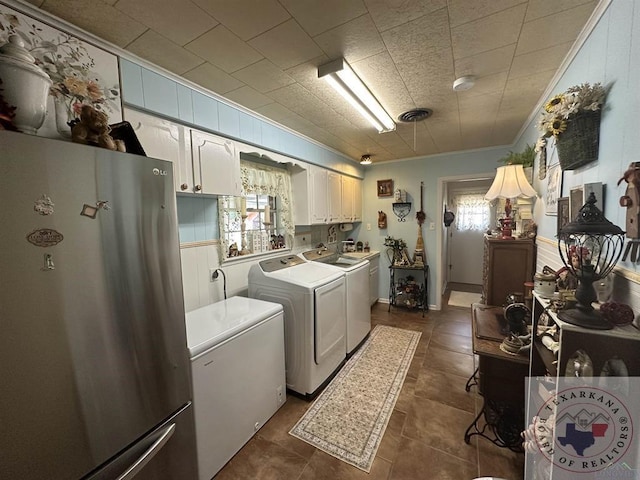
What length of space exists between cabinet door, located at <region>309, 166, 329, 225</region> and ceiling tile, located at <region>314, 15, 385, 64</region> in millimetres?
1730

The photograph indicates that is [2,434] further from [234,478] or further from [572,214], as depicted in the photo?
[572,214]

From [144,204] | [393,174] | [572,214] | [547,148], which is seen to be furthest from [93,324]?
[393,174]

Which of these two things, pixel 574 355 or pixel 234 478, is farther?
pixel 234 478

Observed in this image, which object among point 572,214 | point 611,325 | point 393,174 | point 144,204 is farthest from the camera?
point 393,174

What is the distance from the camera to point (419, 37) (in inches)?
54.5

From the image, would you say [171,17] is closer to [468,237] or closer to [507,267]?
[507,267]

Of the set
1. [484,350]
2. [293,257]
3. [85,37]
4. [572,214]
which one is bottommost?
[484,350]

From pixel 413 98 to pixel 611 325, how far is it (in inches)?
75.6

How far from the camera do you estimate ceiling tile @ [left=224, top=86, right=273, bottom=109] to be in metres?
1.94

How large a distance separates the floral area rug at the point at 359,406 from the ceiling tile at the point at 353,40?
252cm

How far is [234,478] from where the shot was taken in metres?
1.54

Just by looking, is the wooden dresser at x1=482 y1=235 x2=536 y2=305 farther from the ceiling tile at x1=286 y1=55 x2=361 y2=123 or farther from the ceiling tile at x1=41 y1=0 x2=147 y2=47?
the ceiling tile at x1=41 y1=0 x2=147 y2=47

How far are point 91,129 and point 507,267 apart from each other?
9.75 feet

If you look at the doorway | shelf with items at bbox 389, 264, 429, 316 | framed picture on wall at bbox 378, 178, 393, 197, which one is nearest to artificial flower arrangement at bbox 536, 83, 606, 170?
shelf with items at bbox 389, 264, 429, 316
